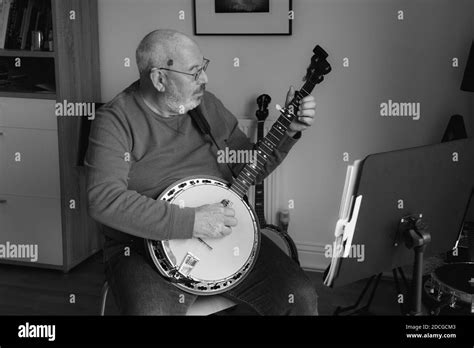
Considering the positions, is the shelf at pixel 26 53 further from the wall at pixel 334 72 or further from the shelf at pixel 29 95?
the wall at pixel 334 72

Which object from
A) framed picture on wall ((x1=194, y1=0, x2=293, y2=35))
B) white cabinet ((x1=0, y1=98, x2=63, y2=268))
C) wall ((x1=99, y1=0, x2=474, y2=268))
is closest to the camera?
wall ((x1=99, y1=0, x2=474, y2=268))

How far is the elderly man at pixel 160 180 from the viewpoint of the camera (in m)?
1.88

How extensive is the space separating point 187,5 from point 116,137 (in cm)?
128

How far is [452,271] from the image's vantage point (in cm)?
195

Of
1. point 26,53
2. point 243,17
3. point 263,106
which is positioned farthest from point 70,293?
point 243,17

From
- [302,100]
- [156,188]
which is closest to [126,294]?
[156,188]

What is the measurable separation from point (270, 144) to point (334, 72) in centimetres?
92

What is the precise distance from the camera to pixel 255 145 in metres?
2.23

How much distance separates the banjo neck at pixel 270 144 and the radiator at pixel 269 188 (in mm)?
846

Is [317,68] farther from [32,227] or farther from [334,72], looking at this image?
[32,227]

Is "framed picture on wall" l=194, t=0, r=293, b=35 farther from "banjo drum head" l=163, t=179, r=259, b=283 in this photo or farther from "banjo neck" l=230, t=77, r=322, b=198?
"banjo drum head" l=163, t=179, r=259, b=283

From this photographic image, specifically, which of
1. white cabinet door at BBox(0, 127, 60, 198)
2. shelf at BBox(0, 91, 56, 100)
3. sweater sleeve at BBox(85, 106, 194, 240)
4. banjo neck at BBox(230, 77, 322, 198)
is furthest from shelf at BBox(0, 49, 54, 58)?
banjo neck at BBox(230, 77, 322, 198)

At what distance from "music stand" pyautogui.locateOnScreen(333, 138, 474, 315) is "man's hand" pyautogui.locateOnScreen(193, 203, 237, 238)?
0.46 m

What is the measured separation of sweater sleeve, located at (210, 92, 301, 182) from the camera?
2150 millimetres
